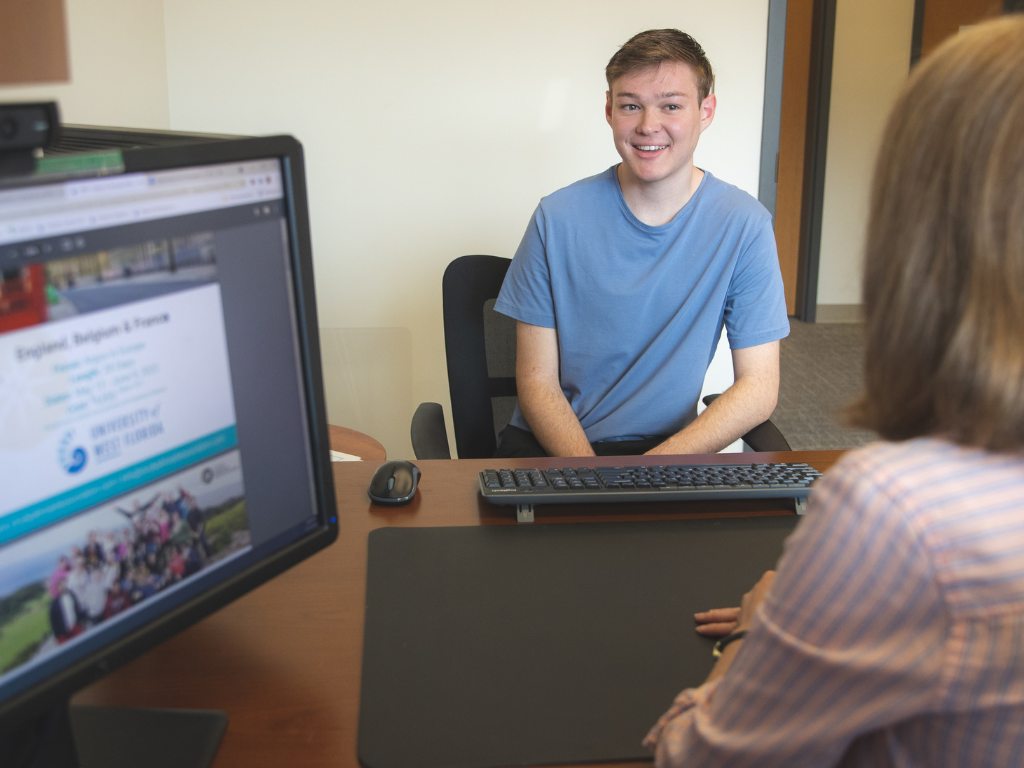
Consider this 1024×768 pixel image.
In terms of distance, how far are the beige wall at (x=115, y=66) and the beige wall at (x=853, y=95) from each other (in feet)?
11.7

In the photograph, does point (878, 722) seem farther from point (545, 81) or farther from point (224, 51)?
point (224, 51)

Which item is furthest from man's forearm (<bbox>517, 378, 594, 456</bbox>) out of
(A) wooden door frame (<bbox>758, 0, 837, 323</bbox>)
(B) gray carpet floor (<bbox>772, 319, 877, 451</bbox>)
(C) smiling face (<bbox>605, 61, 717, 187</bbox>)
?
(A) wooden door frame (<bbox>758, 0, 837, 323</bbox>)

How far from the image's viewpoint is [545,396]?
1.70 m

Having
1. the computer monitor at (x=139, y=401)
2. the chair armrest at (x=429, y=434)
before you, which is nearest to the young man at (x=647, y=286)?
the chair armrest at (x=429, y=434)

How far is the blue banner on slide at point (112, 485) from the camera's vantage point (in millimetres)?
551

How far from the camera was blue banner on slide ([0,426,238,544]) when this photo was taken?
551mm

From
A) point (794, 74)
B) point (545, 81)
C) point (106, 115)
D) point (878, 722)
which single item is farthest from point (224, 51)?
point (794, 74)

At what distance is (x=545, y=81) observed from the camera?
2387 mm

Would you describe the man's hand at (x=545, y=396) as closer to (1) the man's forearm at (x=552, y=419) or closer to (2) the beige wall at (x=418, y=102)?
(1) the man's forearm at (x=552, y=419)

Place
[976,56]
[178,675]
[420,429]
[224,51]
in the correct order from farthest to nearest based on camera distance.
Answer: [224,51] → [420,429] → [178,675] → [976,56]

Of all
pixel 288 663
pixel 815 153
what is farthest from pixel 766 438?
pixel 815 153

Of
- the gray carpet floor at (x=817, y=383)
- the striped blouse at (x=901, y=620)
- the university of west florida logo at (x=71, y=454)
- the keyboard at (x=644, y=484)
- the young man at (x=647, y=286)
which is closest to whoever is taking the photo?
the striped blouse at (x=901, y=620)

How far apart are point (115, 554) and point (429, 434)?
0.95m

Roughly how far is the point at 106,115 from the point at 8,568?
173cm
